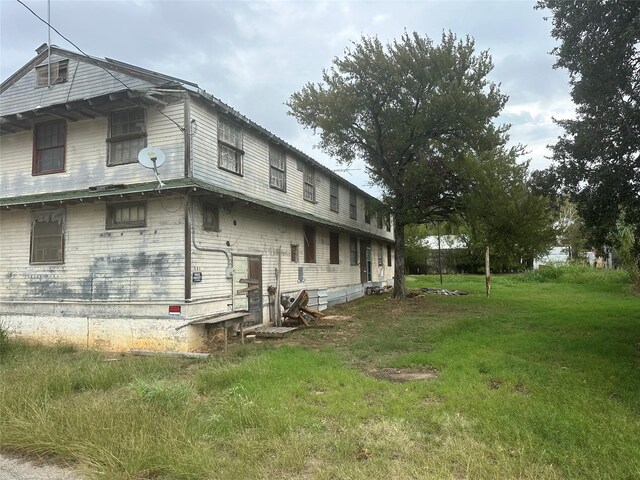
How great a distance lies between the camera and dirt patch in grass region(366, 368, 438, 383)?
6.48m

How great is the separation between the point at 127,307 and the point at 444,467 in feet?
26.0

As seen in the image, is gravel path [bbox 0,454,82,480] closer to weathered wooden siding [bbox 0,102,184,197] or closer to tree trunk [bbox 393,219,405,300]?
weathered wooden siding [bbox 0,102,184,197]

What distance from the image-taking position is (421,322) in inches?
497

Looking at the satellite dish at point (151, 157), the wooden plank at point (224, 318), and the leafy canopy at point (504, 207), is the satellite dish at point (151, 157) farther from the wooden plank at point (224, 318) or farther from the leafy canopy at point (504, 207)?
the leafy canopy at point (504, 207)

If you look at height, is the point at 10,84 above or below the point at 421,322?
above

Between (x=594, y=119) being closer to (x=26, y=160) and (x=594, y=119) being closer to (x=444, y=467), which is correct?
(x=444, y=467)

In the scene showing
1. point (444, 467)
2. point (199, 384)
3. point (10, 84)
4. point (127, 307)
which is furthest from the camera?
point (10, 84)

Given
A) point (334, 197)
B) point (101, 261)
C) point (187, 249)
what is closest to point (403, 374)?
point (187, 249)

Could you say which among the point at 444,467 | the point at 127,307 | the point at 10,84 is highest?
the point at 10,84

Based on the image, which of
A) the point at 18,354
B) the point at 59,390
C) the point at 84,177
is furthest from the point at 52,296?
the point at 59,390

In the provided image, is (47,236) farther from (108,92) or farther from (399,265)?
(399,265)

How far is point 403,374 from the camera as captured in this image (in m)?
6.79

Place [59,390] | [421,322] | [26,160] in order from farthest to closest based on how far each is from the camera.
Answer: [421,322] → [26,160] → [59,390]

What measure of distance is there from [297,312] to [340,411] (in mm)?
7423
